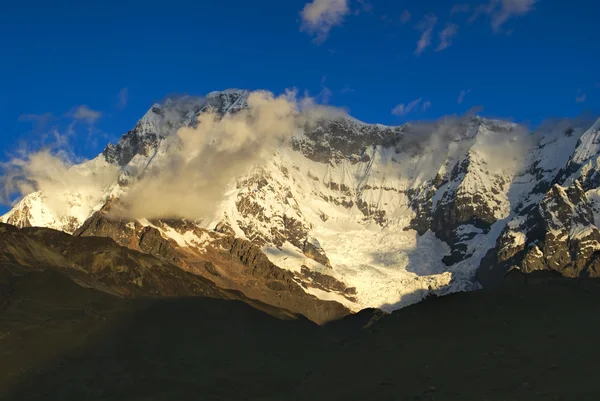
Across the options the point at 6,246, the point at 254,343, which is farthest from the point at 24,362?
the point at 6,246

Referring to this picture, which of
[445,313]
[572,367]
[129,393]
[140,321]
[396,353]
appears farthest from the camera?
[140,321]

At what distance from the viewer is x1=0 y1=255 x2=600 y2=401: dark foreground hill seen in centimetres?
5234

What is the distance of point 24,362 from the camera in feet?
278

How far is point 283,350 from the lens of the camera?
9844cm

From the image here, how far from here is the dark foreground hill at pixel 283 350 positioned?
172ft

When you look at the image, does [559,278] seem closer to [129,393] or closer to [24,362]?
[129,393]

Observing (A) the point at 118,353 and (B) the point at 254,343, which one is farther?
(B) the point at 254,343

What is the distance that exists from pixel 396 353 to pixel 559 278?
21.4 meters

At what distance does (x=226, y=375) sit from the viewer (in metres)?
82.3

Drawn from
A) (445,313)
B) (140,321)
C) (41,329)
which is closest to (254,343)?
(140,321)

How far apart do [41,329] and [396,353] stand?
5127 centimetres

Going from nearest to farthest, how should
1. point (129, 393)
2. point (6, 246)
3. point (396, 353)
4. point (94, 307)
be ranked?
point (396, 353) → point (129, 393) → point (94, 307) → point (6, 246)

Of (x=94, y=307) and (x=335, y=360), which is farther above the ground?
(x=94, y=307)

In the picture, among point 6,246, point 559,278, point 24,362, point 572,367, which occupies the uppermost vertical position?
point 6,246
